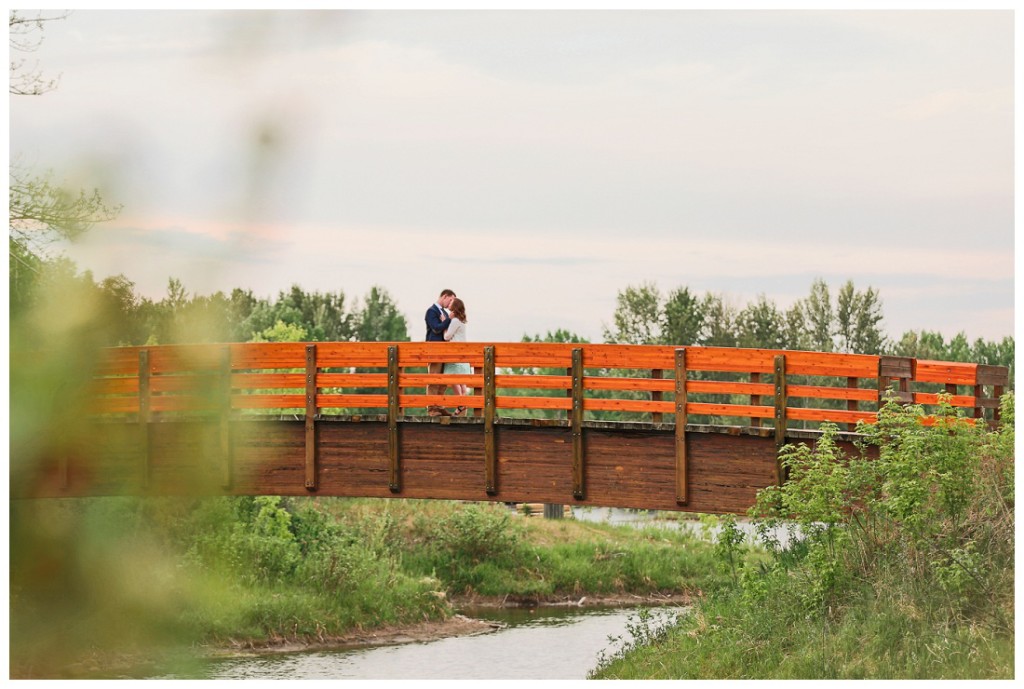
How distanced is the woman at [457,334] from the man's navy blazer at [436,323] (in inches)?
3.0

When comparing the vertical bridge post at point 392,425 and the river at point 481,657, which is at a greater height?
the vertical bridge post at point 392,425

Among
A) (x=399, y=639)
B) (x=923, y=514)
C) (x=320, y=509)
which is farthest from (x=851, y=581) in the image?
(x=320, y=509)

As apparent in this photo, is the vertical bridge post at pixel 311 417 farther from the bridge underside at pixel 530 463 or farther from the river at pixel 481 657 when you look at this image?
the river at pixel 481 657

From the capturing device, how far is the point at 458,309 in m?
17.6

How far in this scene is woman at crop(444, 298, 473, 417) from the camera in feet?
57.9

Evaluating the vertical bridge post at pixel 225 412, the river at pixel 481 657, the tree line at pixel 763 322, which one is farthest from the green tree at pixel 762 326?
the vertical bridge post at pixel 225 412

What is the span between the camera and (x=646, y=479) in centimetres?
1717

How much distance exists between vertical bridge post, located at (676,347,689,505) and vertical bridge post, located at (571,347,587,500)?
1.36 m

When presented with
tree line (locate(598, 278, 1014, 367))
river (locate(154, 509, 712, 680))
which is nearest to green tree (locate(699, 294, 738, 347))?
tree line (locate(598, 278, 1014, 367))

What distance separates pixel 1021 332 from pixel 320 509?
31.0 metres

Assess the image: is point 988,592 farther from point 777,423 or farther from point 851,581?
point 777,423

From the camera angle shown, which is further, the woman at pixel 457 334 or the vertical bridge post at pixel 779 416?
the woman at pixel 457 334

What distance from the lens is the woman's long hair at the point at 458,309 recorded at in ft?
57.7

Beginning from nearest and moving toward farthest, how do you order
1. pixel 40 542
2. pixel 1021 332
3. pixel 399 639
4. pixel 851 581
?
pixel 40 542, pixel 1021 332, pixel 851 581, pixel 399 639
